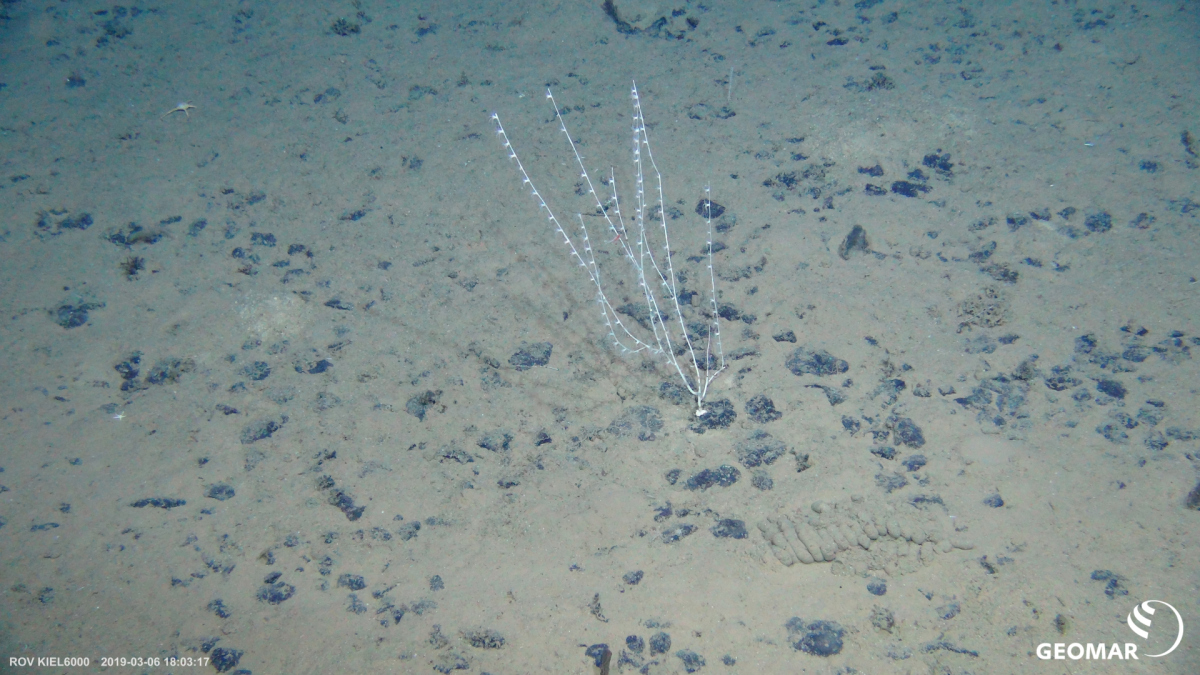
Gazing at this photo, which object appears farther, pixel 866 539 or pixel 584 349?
pixel 584 349

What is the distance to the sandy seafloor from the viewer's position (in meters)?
2.73

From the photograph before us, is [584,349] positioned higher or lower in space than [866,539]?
higher

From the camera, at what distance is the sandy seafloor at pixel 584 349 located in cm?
273

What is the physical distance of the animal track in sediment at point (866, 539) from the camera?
2.81 meters

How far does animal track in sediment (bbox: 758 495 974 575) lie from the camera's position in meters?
2.81

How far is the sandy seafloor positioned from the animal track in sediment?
1.5 inches

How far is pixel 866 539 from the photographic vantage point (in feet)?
9.35

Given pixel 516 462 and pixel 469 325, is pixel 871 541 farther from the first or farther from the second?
pixel 469 325

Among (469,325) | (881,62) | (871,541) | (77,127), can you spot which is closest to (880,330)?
(871,541)

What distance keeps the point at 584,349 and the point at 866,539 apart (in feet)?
6.65

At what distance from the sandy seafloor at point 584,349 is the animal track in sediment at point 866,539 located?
4cm

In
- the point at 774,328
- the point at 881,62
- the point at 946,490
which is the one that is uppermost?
the point at 881,62

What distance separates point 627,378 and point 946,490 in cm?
191

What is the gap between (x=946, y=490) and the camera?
9.96ft
